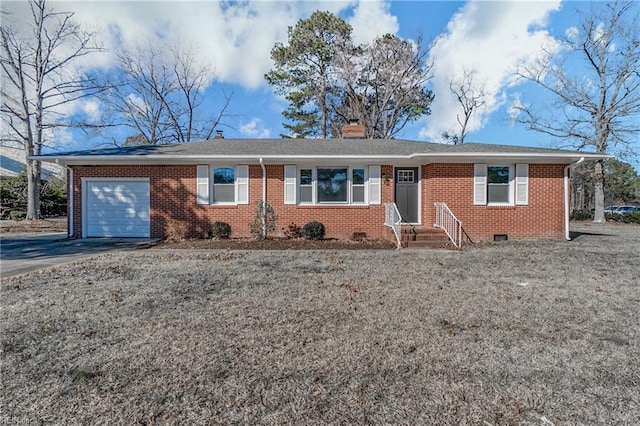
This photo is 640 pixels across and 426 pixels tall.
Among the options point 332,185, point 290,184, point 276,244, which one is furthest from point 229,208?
point 332,185

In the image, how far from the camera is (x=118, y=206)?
11.4 meters

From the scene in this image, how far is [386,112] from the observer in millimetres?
24422

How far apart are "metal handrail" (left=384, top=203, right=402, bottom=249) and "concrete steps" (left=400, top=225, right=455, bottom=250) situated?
0.80ft

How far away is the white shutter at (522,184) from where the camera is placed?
10781mm

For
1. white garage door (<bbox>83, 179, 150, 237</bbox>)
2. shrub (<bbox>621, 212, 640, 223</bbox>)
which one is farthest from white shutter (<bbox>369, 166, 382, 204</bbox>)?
shrub (<bbox>621, 212, 640, 223</bbox>)

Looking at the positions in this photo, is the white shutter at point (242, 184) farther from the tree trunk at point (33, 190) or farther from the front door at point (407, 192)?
the tree trunk at point (33, 190)

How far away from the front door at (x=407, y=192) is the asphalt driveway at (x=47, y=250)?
825 cm

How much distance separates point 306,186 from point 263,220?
1888 mm

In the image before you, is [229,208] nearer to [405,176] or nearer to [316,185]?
[316,185]

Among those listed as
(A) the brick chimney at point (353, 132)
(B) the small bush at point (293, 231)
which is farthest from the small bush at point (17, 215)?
(A) the brick chimney at point (353, 132)

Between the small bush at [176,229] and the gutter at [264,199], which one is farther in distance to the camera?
the small bush at [176,229]

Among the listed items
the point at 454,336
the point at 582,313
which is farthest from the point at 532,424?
the point at 582,313

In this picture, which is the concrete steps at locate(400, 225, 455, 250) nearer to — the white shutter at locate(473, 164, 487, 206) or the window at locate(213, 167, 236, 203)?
the white shutter at locate(473, 164, 487, 206)

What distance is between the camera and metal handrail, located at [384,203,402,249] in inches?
376
